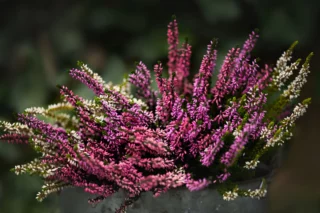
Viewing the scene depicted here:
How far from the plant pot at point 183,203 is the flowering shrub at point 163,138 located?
2 cm

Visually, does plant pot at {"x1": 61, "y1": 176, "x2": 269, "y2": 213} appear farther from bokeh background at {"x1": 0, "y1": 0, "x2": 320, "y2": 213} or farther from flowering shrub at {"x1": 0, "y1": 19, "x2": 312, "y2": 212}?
bokeh background at {"x1": 0, "y1": 0, "x2": 320, "y2": 213}

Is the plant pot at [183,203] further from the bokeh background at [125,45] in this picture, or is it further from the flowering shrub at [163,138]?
the bokeh background at [125,45]

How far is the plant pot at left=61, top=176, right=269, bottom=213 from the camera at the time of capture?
2.75ft

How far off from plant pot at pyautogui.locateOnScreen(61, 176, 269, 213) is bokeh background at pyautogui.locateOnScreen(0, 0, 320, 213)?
1.21 meters

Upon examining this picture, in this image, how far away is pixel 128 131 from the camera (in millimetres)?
781

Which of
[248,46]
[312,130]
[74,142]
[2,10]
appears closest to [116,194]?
[74,142]

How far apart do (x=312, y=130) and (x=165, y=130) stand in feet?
5.83

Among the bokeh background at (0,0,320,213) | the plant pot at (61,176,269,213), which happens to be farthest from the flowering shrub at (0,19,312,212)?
the bokeh background at (0,0,320,213)

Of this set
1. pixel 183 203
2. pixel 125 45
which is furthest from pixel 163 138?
pixel 125 45

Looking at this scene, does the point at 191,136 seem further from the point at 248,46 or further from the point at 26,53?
the point at 26,53

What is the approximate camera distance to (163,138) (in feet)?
2.83

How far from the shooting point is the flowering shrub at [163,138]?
31.7 inches

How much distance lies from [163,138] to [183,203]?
124mm

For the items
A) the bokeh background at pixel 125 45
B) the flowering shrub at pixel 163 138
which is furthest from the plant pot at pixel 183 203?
the bokeh background at pixel 125 45
